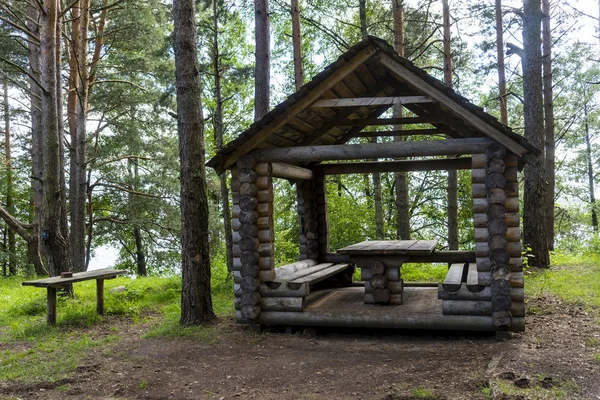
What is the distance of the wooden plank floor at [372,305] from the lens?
743 centimetres

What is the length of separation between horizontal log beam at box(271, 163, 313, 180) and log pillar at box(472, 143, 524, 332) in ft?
10.3

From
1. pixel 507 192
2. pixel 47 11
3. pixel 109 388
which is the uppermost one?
pixel 47 11

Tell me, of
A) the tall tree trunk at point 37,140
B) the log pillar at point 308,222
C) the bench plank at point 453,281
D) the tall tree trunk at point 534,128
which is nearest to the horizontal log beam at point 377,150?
the bench plank at point 453,281

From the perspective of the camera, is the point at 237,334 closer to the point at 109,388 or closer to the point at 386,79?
the point at 109,388

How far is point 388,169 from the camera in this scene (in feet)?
32.3

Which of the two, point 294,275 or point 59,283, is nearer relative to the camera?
point 59,283

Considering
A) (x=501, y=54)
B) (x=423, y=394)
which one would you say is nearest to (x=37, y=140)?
(x=501, y=54)

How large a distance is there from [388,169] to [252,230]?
342 centimetres

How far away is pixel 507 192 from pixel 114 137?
53.8ft

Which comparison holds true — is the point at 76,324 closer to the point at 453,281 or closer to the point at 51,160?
the point at 51,160

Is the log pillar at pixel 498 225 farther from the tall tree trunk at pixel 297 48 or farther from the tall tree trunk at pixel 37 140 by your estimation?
the tall tree trunk at pixel 37 140

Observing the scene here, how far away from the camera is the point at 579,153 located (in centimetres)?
2859

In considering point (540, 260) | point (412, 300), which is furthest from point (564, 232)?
point (412, 300)

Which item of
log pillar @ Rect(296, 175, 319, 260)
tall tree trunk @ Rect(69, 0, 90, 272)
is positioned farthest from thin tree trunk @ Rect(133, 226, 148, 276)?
log pillar @ Rect(296, 175, 319, 260)
